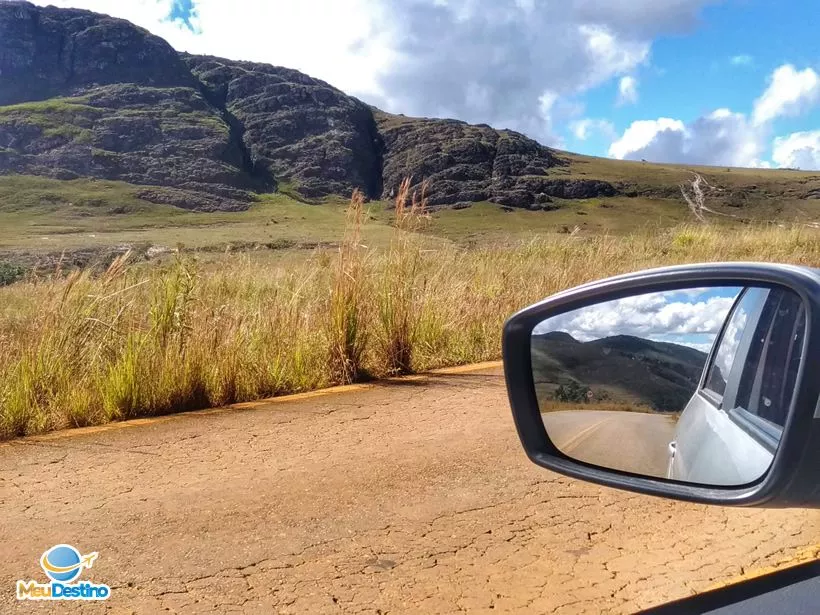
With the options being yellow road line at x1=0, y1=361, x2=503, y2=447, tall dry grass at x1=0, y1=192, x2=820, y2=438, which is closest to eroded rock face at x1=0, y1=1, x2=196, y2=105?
tall dry grass at x1=0, y1=192, x2=820, y2=438

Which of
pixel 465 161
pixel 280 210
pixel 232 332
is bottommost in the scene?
pixel 232 332

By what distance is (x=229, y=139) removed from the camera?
360 feet

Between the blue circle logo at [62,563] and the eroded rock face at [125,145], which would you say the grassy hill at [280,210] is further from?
the blue circle logo at [62,563]

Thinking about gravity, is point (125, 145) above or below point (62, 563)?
above

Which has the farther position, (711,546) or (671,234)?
(671,234)

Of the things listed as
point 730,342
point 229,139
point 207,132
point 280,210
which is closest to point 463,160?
point 280,210

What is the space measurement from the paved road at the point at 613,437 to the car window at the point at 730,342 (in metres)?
0.17

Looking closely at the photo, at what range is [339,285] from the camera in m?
6.70

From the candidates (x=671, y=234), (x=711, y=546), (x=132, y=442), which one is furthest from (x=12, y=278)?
(x=711, y=546)

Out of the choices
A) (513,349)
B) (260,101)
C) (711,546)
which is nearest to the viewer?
(513,349)

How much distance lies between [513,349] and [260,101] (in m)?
136

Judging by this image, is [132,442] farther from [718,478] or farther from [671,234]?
[671,234]

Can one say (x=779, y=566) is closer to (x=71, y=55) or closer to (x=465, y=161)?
(x=465, y=161)

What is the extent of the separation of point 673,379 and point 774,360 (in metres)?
0.27
